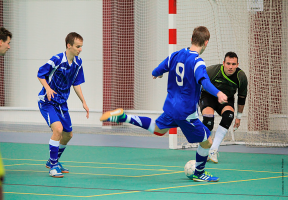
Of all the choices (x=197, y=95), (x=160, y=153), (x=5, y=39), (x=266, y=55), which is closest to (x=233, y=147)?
(x=160, y=153)

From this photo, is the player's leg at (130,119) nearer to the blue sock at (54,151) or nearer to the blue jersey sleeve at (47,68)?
the blue sock at (54,151)

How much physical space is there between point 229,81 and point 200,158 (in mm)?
1902

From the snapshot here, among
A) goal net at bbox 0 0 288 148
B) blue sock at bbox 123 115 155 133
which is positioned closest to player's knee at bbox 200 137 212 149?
blue sock at bbox 123 115 155 133

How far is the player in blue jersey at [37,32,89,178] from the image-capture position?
17.0 ft

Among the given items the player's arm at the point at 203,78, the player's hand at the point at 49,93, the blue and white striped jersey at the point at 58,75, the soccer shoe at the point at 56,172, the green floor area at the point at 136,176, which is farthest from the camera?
the blue and white striped jersey at the point at 58,75

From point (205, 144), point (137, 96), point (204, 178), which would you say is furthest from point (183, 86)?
point (137, 96)

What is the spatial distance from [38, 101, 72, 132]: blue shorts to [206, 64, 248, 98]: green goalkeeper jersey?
231 cm

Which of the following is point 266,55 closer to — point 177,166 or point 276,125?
point 276,125

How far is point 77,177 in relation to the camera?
521 cm

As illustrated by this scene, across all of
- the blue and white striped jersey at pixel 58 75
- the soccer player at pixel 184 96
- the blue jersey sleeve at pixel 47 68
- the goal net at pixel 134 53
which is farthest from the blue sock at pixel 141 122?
the goal net at pixel 134 53

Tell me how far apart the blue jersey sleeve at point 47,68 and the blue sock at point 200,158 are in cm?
194

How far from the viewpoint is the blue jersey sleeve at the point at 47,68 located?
17.1 ft

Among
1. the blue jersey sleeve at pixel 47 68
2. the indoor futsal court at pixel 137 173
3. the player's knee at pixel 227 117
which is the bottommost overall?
the indoor futsal court at pixel 137 173

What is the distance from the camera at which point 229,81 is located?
644 centimetres
